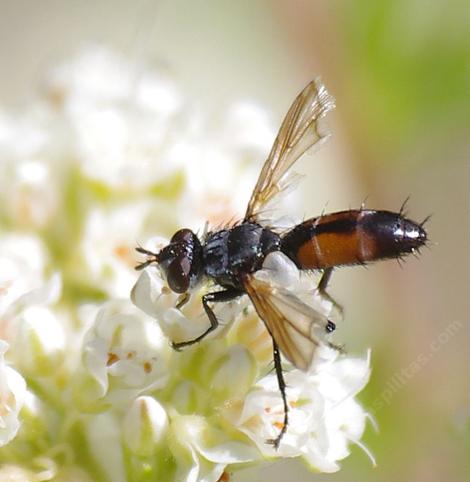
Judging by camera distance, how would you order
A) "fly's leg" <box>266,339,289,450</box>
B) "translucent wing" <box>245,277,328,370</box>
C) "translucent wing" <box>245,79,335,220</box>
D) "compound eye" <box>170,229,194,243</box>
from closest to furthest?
"translucent wing" <box>245,277,328,370</box>
"fly's leg" <box>266,339,289,450</box>
"compound eye" <box>170,229,194,243</box>
"translucent wing" <box>245,79,335,220</box>

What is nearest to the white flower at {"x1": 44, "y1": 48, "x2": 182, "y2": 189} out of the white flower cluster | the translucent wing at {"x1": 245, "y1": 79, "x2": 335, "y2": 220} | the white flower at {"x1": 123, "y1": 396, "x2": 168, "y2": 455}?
the white flower cluster

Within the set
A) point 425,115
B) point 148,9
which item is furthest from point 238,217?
point 148,9

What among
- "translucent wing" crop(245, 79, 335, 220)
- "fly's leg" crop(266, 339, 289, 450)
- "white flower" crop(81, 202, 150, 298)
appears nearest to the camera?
"fly's leg" crop(266, 339, 289, 450)

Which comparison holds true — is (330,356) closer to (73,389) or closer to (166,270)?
(166,270)

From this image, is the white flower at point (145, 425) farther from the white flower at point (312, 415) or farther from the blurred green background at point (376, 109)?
the blurred green background at point (376, 109)

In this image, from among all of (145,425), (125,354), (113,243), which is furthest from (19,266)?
(145,425)

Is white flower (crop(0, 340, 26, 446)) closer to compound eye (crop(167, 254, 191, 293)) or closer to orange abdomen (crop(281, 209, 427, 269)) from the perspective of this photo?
compound eye (crop(167, 254, 191, 293))

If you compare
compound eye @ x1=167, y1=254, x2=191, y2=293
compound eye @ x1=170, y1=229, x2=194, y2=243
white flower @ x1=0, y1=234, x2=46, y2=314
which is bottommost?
white flower @ x1=0, y1=234, x2=46, y2=314
